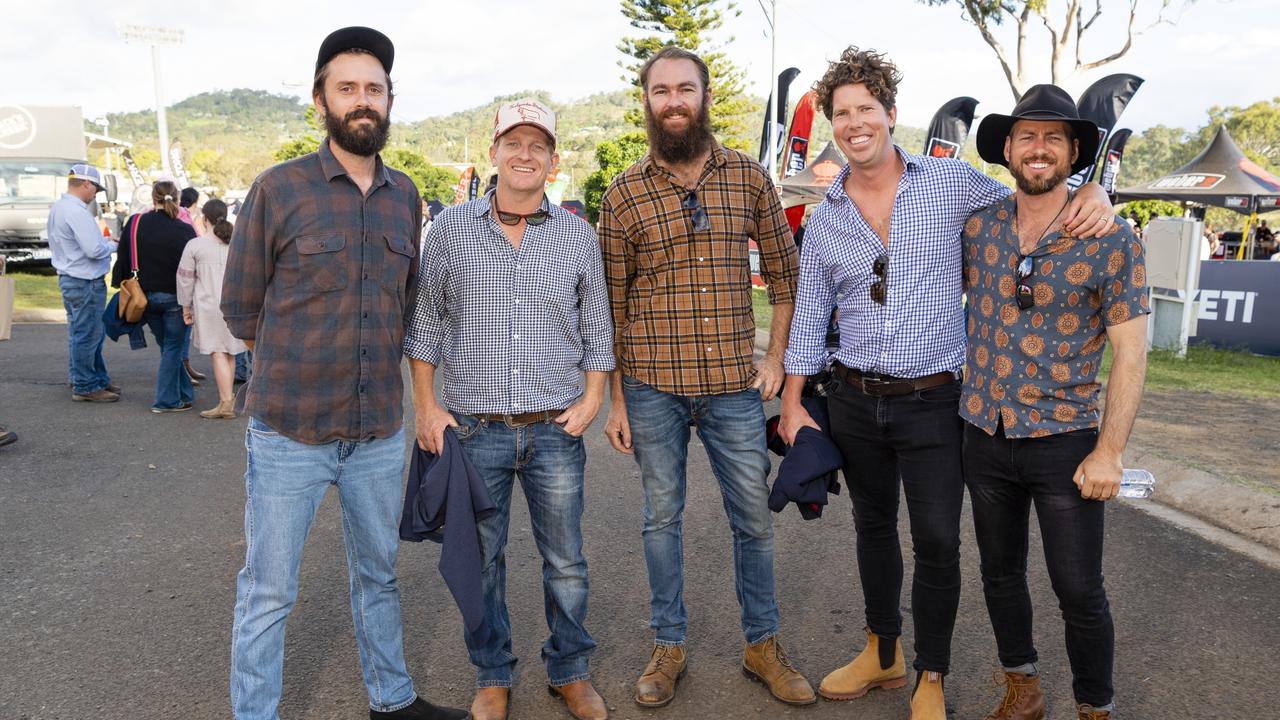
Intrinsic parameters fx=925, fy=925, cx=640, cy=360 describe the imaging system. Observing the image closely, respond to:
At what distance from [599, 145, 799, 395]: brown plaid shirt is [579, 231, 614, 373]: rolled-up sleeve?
14 cm

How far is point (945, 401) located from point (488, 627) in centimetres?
174

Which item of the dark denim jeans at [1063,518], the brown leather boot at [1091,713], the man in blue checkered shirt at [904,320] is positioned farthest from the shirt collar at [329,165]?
the brown leather boot at [1091,713]

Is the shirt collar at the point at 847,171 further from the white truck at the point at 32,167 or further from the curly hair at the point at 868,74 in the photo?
the white truck at the point at 32,167

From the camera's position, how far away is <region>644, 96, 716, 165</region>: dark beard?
3.34 meters

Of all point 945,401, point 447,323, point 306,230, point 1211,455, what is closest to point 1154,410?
point 1211,455

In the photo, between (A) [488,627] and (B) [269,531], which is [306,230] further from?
(A) [488,627]

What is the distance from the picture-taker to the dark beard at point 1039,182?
2848mm

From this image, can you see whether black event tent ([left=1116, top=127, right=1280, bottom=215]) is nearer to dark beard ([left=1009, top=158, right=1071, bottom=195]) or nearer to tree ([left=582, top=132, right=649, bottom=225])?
dark beard ([left=1009, top=158, right=1071, bottom=195])

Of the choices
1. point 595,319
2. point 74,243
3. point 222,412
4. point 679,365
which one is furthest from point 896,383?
point 74,243

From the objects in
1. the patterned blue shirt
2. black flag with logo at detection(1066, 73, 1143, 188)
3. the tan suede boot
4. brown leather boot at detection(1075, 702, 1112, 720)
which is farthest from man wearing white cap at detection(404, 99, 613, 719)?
black flag with logo at detection(1066, 73, 1143, 188)

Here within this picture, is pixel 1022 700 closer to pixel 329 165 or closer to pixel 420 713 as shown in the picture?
pixel 420 713

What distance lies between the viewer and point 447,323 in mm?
3195

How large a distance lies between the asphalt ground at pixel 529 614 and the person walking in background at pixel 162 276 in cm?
220

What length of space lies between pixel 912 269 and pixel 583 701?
6.16 ft
